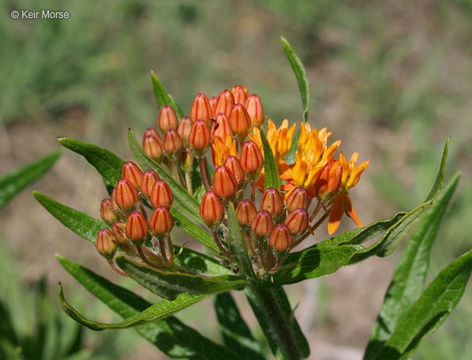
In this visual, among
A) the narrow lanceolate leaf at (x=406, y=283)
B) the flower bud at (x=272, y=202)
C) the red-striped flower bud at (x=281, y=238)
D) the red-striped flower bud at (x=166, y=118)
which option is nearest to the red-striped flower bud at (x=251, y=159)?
the flower bud at (x=272, y=202)

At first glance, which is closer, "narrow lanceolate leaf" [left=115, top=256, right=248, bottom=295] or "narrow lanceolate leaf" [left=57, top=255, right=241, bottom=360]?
"narrow lanceolate leaf" [left=115, top=256, right=248, bottom=295]

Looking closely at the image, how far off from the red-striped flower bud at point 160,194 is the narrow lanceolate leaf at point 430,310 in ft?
3.12

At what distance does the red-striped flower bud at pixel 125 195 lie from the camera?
69.8 inches

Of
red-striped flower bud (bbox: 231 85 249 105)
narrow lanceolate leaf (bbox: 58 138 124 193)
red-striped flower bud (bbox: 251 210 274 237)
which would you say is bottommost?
red-striped flower bud (bbox: 251 210 274 237)

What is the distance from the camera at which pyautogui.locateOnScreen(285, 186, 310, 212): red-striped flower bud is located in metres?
1.74

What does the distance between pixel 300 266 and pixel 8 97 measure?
17.9ft

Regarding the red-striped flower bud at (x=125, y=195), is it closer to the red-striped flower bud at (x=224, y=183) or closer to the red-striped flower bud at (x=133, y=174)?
the red-striped flower bud at (x=133, y=174)

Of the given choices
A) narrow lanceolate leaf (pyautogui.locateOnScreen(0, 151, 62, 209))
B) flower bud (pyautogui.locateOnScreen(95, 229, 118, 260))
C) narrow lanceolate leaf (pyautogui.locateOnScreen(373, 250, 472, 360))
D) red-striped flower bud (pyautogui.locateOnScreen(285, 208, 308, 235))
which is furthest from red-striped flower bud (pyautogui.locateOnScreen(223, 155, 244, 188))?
narrow lanceolate leaf (pyautogui.locateOnScreen(0, 151, 62, 209))

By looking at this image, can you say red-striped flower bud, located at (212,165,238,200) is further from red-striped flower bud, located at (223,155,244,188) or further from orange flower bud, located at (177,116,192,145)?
orange flower bud, located at (177,116,192,145)

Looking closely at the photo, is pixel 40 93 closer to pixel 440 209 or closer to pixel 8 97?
pixel 8 97

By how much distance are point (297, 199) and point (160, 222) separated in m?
0.43

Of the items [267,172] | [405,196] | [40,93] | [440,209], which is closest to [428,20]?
[405,196]

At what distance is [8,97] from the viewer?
629 centimetres

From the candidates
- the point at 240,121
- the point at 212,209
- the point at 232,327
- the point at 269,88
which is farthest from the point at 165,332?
the point at 269,88
